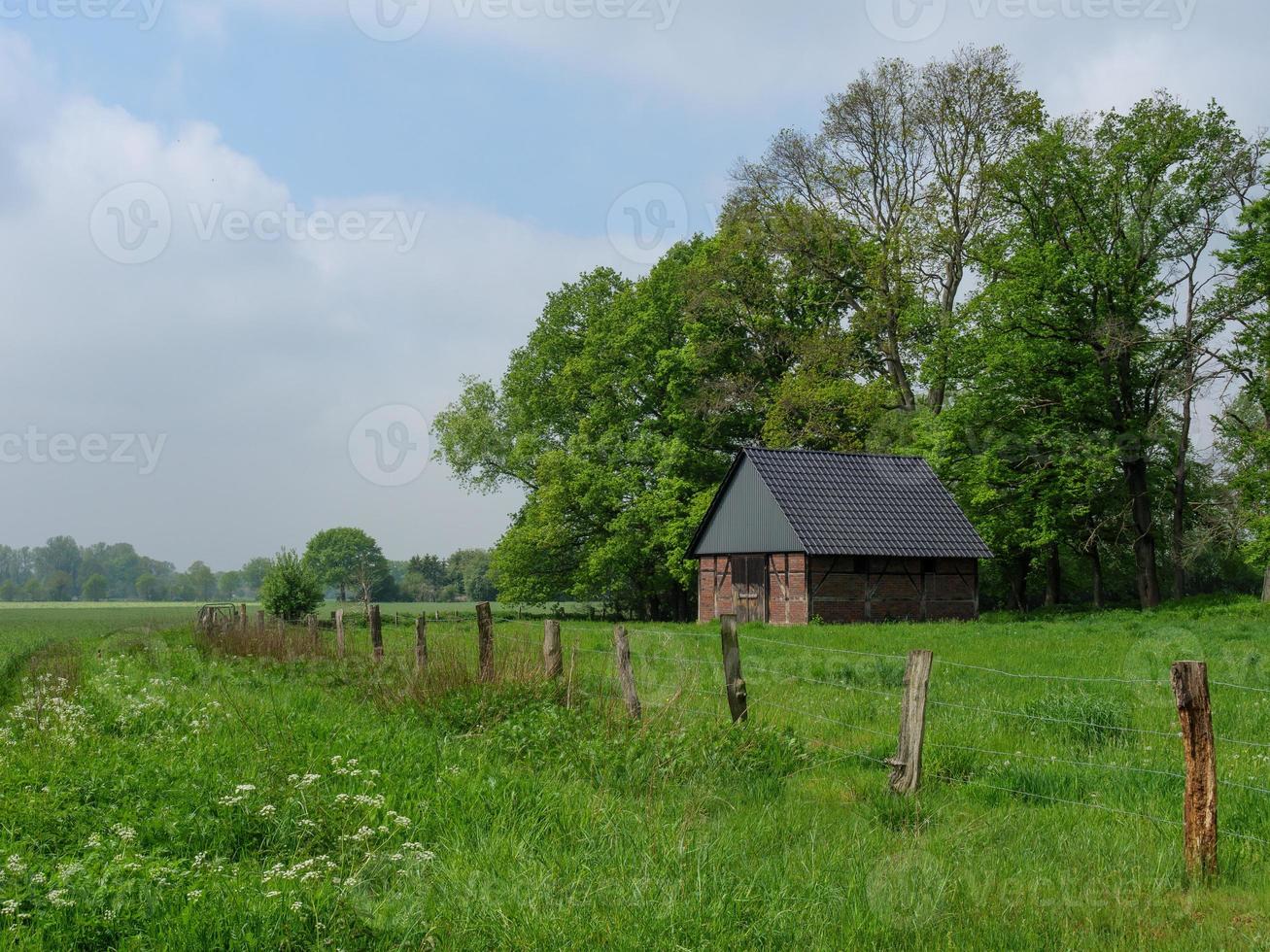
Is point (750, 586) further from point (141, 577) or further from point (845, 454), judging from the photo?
point (141, 577)

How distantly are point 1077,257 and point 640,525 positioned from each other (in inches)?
716

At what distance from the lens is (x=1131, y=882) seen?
554cm

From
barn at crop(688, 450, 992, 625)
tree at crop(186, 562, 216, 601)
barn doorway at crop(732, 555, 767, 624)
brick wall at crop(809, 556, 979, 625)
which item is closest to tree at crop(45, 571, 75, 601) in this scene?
tree at crop(186, 562, 216, 601)

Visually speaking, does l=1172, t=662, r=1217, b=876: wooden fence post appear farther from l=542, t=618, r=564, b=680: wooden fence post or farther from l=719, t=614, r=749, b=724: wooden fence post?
l=542, t=618, r=564, b=680: wooden fence post

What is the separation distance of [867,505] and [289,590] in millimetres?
20340

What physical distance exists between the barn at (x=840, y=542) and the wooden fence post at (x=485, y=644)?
64.9ft

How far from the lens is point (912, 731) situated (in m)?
7.45

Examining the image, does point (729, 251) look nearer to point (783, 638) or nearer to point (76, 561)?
point (783, 638)

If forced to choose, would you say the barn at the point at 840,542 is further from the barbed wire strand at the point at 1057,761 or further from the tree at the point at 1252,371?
the barbed wire strand at the point at 1057,761

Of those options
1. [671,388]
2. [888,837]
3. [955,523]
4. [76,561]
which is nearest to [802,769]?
[888,837]

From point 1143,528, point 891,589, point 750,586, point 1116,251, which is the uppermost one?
point 1116,251

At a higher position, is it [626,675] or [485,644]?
[485,644]

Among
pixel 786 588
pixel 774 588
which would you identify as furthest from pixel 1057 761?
pixel 774 588

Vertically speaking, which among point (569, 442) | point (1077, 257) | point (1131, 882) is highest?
point (1077, 257)
